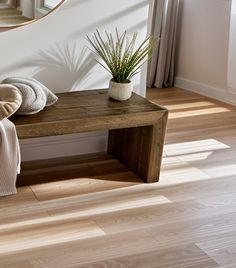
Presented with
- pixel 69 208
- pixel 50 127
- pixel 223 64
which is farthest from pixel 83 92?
pixel 223 64

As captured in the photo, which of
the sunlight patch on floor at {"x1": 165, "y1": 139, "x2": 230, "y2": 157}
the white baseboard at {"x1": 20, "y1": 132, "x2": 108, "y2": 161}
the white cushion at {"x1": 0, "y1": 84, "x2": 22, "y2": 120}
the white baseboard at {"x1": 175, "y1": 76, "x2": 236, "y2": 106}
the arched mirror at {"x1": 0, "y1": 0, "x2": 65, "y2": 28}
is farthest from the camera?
the white baseboard at {"x1": 175, "y1": 76, "x2": 236, "y2": 106}

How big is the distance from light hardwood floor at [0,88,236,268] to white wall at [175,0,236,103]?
1414 millimetres

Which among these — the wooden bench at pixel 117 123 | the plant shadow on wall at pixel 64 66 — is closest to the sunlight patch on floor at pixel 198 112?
the wooden bench at pixel 117 123

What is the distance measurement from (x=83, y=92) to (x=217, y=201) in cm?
100

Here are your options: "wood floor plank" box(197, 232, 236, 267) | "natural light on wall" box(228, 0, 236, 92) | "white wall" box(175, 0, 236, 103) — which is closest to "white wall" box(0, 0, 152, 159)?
"wood floor plank" box(197, 232, 236, 267)

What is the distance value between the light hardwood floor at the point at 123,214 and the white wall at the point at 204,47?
1.41m

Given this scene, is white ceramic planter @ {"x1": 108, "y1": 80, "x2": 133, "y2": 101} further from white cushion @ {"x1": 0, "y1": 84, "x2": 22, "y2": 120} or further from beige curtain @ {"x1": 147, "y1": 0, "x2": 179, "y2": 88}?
beige curtain @ {"x1": 147, "y1": 0, "x2": 179, "y2": 88}

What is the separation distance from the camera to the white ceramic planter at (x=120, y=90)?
2992 mm

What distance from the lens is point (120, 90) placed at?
3.00 m

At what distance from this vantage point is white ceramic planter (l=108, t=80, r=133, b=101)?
2.99m

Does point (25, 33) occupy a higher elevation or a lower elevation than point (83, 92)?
higher

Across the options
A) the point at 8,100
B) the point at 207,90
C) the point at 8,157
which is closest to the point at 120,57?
the point at 8,100

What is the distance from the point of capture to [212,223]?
102 inches

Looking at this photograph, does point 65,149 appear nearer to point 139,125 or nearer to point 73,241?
point 139,125
